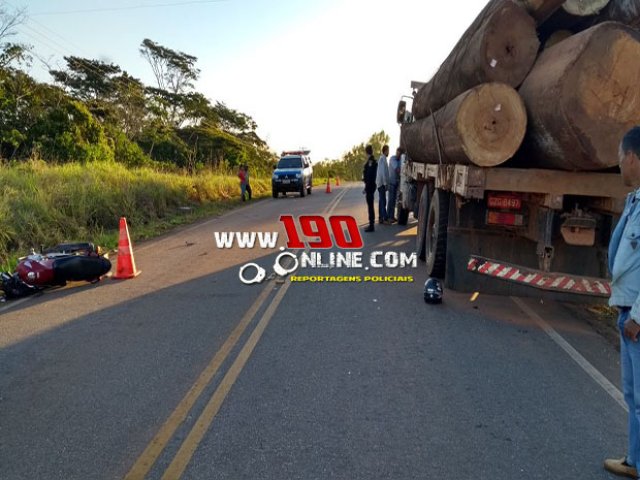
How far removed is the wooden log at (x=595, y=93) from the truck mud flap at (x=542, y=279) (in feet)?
3.81

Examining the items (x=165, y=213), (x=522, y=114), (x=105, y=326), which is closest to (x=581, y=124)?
(x=522, y=114)

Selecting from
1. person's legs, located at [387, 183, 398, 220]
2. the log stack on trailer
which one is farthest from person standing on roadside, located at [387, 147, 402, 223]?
the log stack on trailer

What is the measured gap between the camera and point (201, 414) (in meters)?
3.62

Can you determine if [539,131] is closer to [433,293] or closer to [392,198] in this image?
[433,293]

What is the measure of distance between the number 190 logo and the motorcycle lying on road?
3891mm

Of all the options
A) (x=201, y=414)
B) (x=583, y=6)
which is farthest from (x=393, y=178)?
(x=201, y=414)

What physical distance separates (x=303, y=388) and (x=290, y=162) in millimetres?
22690

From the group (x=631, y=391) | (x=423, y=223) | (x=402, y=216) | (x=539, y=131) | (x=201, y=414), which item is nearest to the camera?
(x=631, y=391)

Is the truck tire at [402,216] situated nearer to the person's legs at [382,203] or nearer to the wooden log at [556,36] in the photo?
the person's legs at [382,203]

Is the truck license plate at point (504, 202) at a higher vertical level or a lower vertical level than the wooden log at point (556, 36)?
lower

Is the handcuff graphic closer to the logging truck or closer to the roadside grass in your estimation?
the logging truck

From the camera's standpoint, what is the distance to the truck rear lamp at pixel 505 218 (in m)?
5.82

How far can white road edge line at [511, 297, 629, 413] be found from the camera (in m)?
3.93

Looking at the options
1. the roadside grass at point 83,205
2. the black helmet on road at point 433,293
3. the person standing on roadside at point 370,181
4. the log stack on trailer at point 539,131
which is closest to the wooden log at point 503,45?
the log stack on trailer at point 539,131
